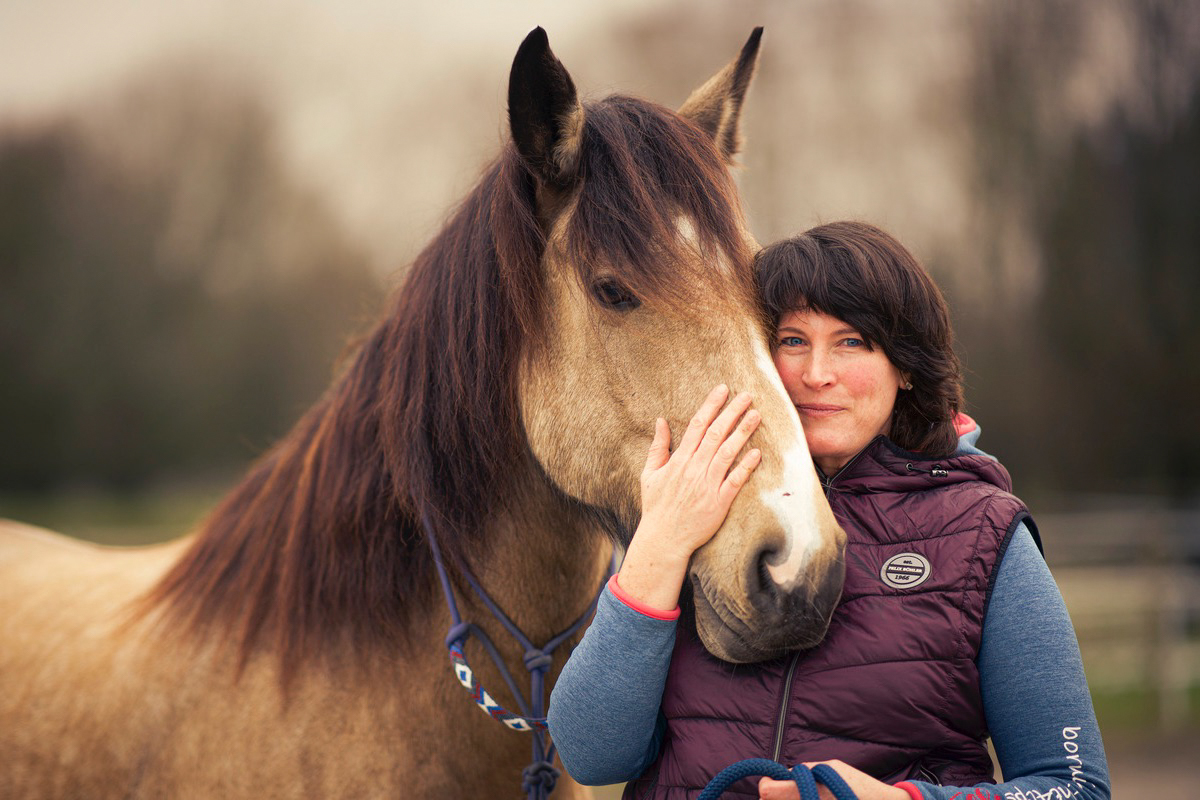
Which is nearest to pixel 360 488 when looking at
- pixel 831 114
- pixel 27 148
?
pixel 831 114

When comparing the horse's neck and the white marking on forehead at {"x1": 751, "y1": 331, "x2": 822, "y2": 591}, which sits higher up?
the white marking on forehead at {"x1": 751, "y1": 331, "x2": 822, "y2": 591}

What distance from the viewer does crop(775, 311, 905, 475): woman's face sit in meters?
1.47

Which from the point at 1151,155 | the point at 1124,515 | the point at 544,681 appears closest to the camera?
the point at 544,681

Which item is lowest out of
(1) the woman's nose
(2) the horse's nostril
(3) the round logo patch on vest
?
(3) the round logo patch on vest

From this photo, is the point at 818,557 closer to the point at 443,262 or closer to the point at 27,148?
the point at 443,262

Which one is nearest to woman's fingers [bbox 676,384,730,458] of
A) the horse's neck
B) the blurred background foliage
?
the horse's neck

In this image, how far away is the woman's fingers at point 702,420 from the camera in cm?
138

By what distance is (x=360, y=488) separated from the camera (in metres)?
1.85

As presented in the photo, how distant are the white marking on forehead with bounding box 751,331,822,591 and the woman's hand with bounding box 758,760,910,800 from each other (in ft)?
0.86

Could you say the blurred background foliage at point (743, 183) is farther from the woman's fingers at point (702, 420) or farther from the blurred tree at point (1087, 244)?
the woman's fingers at point (702, 420)

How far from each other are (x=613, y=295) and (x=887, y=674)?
0.79 m

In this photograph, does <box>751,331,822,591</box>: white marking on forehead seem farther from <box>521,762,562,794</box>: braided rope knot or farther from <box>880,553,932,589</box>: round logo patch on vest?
<box>521,762,562,794</box>: braided rope knot

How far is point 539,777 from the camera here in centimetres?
178

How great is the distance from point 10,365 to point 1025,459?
50.0 feet
